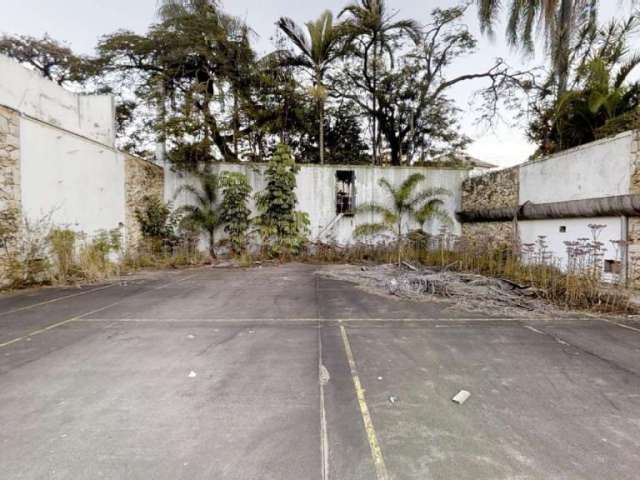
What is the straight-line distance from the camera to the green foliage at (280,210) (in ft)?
28.5

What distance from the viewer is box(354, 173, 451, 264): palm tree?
951 centimetres

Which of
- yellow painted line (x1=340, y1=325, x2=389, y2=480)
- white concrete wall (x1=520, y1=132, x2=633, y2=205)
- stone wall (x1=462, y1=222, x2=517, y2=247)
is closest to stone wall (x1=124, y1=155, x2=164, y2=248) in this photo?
yellow painted line (x1=340, y1=325, x2=389, y2=480)

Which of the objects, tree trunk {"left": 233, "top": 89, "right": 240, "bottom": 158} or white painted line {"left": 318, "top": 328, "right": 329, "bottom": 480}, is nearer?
white painted line {"left": 318, "top": 328, "right": 329, "bottom": 480}

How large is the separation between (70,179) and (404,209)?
8.51 metres

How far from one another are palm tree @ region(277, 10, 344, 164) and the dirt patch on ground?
278 inches

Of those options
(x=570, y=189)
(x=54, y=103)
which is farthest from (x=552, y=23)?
(x=54, y=103)

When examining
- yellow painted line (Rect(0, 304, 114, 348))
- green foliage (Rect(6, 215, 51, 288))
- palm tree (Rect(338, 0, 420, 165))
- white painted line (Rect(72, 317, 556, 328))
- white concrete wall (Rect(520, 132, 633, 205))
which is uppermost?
palm tree (Rect(338, 0, 420, 165))

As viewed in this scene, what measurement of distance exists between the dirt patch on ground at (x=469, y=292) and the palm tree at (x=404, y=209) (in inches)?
159

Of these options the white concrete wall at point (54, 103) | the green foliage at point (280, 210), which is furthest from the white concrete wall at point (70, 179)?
the green foliage at point (280, 210)

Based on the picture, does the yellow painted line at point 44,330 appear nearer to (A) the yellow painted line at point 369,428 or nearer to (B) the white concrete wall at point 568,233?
(A) the yellow painted line at point 369,428

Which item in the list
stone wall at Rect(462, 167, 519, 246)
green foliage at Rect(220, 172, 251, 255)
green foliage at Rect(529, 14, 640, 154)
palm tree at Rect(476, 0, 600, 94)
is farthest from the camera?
green foliage at Rect(220, 172, 251, 255)

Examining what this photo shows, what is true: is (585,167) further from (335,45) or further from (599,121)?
(335,45)

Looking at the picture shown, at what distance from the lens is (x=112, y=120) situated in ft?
24.7

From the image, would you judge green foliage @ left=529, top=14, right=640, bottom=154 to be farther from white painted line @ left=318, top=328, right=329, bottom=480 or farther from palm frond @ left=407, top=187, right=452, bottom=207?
white painted line @ left=318, top=328, right=329, bottom=480
